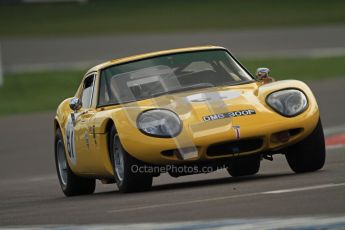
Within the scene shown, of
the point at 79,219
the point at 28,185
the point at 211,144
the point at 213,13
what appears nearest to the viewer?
→ the point at 79,219

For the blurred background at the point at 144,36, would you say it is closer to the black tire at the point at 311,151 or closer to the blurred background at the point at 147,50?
the blurred background at the point at 147,50

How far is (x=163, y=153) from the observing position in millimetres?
9023

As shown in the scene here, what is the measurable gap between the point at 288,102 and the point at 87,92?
2.40 m

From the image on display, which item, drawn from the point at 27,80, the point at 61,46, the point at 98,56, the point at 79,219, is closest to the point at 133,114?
the point at 79,219

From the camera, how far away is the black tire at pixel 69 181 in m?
11.1

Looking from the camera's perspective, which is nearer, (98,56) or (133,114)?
(133,114)

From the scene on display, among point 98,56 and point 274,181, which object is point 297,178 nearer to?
point 274,181

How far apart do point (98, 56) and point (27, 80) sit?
435cm

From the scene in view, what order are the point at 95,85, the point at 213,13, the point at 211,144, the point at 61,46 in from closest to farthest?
the point at 211,144 < the point at 95,85 < the point at 61,46 < the point at 213,13

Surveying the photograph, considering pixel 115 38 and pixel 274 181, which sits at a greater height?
pixel 274 181

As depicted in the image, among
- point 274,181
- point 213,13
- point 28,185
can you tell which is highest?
point 274,181

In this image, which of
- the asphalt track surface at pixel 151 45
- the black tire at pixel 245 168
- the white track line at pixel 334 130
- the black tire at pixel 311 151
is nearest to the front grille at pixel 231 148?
the black tire at pixel 311 151

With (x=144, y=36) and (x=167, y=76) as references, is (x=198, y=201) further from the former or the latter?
(x=144, y=36)

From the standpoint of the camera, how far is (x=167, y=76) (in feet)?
33.3
